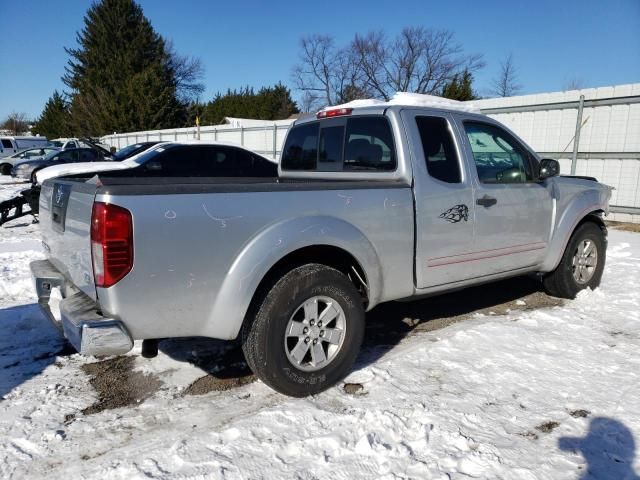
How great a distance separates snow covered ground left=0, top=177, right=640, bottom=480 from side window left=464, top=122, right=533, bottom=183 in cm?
139

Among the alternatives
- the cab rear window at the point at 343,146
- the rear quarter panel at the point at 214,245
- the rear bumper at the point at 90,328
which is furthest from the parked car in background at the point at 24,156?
the rear quarter panel at the point at 214,245

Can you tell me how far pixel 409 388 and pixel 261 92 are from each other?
63.9 meters

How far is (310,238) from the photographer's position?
3.06 meters

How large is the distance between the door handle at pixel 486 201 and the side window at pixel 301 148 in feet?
5.01

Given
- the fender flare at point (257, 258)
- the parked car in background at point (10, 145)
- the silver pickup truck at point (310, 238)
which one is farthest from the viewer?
the parked car in background at point (10, 145)

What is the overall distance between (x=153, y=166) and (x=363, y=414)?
8145 mm

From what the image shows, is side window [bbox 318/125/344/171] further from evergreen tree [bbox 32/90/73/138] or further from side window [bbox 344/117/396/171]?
evergreen tree [bbox 32/90/73/138]

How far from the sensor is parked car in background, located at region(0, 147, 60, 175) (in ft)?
82.4

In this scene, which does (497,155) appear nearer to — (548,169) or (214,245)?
(548,169)

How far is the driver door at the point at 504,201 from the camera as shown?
4113 millimetres

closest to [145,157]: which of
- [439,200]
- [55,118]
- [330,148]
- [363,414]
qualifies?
[330,148]

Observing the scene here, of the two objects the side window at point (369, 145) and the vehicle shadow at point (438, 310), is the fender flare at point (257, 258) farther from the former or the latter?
the vehicle shadow at point (438, 310)

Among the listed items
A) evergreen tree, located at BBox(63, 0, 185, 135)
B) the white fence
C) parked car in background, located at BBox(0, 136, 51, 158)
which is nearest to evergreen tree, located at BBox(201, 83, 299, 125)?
evergreen tree, located at BBox(63, 0, 185, 135)

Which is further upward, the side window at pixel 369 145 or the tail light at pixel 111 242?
the side window at pixel 369 145
